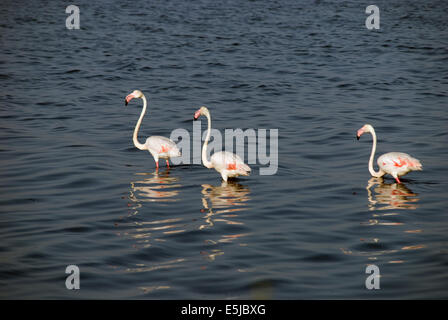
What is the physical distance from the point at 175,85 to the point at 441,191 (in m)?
12.6

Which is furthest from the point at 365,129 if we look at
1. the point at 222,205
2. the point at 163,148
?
the point at 163,148

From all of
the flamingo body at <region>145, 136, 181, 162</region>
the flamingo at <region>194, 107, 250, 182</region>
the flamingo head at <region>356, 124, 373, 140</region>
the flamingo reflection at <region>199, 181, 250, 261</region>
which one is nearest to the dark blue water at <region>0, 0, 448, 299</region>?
the flamingo reflection at <region>199, 181, 250, 261</region>

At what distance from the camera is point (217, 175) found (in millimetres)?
15125

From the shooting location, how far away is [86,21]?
1503 inches

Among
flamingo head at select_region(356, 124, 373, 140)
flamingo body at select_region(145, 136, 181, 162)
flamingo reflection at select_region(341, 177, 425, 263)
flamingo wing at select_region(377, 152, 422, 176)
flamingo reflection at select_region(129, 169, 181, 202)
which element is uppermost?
flamingo head at select_region(356, 124, 373, 140)

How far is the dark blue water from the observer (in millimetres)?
9914

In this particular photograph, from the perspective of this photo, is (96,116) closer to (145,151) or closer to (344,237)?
(145,151)

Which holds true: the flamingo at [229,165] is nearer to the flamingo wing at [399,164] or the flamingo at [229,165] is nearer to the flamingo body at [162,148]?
the flamingo body at [162,148]

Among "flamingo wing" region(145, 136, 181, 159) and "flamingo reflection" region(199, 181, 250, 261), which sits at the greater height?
"flamingo wing" region(145, 136, 181, 159)

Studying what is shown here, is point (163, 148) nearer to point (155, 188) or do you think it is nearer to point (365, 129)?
point (155, 188)

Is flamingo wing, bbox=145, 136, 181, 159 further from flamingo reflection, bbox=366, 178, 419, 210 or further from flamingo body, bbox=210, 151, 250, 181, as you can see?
flamingo reflection, bbox=366, 178, 419, 210

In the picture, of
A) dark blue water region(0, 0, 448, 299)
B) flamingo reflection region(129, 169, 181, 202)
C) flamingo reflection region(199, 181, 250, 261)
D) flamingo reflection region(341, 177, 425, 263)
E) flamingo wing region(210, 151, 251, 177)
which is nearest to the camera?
dark blue water region(0, 0, 448, 299)
